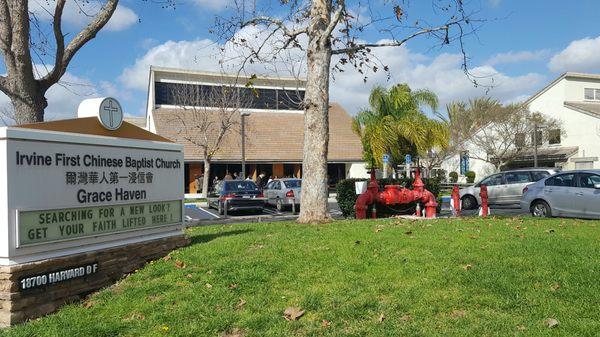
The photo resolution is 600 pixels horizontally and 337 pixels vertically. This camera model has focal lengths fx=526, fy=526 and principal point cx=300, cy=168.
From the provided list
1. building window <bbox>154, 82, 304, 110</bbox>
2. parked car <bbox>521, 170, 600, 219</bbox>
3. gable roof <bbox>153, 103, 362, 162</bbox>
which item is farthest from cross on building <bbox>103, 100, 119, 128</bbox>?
gable roof <bbox>153, 103, 362, 162</bbox>

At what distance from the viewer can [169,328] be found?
5.02m

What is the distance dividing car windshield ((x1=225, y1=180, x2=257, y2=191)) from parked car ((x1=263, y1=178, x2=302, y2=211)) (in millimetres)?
1467

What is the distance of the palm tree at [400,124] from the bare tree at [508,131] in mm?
20915

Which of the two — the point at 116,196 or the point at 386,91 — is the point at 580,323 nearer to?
the point at 116,196

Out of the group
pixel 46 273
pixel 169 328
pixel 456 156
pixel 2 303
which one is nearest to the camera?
pixel 169 328

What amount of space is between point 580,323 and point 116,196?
18.1 ft

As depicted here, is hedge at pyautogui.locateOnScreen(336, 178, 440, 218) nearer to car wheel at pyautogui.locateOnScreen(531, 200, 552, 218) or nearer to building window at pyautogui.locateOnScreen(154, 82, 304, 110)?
car wheel at pyautogui.locateOnScreen(531, 200, 552, 218)

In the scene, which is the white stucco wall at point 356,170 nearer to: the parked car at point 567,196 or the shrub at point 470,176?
the shrub at point 470,176

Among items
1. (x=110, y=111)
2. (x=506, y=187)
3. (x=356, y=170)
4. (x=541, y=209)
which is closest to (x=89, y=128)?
(x=110, y=111)

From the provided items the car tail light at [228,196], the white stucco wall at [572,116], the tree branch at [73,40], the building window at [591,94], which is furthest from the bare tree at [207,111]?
the building window at [591,94]

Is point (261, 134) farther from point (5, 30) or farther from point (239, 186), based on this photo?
point (5, 30)

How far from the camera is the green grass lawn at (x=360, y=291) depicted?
4.81 meters

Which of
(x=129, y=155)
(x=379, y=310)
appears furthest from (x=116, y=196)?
(x=379, y=310)

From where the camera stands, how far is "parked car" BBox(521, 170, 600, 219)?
13.4 meters
